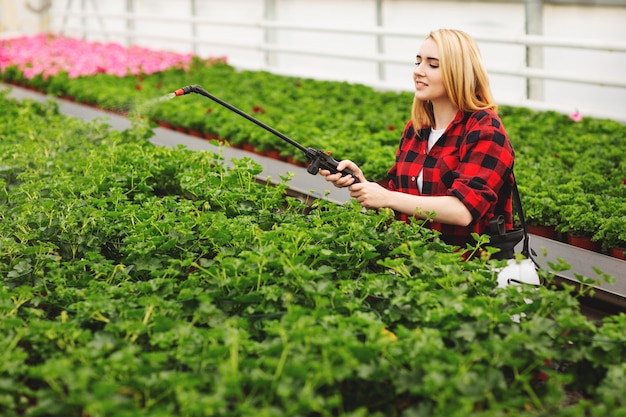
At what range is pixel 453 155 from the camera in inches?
123

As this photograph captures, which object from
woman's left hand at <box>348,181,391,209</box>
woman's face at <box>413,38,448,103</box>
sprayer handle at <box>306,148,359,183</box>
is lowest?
woman's left hand at <box>348,181,391,209</box>

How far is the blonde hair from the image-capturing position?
3.05m

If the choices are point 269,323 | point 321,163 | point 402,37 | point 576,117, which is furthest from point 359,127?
point 269,323

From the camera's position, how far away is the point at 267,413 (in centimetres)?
171

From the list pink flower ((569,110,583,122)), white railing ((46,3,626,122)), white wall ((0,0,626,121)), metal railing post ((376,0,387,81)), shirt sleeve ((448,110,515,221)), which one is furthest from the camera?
white wall ((0,0,626,121))

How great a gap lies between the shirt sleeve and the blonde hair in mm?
86

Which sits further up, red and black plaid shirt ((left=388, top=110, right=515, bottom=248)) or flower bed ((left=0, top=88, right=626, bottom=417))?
red and black plaid shirt ((left=388, top=110, right=515, bottom=248))

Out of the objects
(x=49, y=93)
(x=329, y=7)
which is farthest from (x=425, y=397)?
(x=329, y=7)

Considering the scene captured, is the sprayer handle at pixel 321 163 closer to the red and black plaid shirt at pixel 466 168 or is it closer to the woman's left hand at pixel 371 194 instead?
the woman's left hand at pixel 371 194

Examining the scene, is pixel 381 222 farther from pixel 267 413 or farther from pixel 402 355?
pixel 267 413

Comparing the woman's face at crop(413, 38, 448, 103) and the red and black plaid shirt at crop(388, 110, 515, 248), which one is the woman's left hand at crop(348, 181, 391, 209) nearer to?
the red and black plaid shirt at crop(388, 110, 515, 248)

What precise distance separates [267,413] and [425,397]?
0.40m

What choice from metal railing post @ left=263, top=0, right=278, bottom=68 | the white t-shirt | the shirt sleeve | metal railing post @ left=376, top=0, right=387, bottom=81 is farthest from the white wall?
the shirt sleeve

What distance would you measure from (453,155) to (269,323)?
130 centimetres
